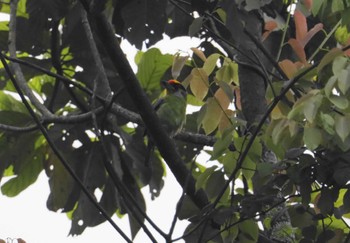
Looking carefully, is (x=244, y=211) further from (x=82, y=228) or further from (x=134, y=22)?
(x=82, y=228)

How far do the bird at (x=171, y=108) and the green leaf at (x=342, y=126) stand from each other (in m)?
2.39

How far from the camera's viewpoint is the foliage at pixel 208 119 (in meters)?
2.58

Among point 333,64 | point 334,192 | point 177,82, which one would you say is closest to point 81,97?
point 177,82

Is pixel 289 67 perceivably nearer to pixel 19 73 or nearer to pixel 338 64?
pixel 338 64

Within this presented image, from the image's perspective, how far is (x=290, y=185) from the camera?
2.78m

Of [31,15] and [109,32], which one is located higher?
[31,15]

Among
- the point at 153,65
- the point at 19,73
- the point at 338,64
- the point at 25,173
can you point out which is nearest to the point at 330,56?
the point at 338,64

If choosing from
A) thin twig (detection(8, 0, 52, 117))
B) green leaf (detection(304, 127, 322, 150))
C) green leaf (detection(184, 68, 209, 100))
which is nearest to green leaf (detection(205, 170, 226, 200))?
green leaf (detection(184, 68, 209, 100))

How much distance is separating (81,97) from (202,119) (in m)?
2.17

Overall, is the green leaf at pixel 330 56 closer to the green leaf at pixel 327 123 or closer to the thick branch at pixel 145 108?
the green leaf at pixel 327 123

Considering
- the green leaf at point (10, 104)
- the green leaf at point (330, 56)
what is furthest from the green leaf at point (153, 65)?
the green leaf at point (330, 56)

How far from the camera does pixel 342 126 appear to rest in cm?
230

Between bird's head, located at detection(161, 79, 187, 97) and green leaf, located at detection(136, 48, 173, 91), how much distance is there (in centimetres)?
7

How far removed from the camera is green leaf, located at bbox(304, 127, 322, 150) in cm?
229
